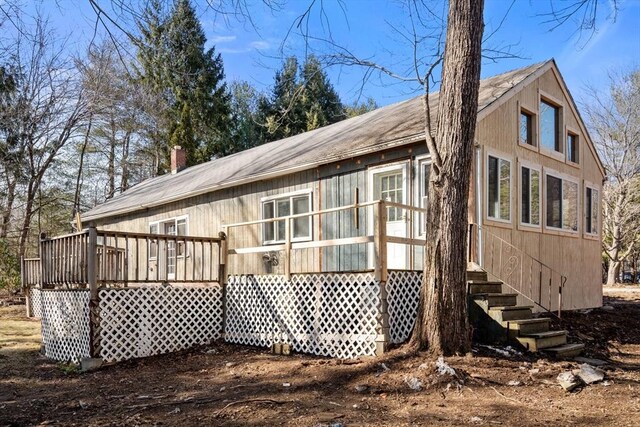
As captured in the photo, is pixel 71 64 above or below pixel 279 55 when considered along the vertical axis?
above

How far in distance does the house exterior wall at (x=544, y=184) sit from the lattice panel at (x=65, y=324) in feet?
21.9

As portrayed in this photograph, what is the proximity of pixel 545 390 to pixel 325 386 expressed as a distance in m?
2.36

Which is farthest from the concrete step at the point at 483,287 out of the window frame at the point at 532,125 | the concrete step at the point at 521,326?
the window frame at the point at 532,125

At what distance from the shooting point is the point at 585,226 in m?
12.5

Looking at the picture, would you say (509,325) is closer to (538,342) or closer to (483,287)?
(538,342)

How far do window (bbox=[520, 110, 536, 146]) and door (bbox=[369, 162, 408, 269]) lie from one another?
2942mm

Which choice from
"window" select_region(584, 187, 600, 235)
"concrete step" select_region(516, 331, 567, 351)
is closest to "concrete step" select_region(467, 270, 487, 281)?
"concrete step" select_region(516, 331, 567, 351)

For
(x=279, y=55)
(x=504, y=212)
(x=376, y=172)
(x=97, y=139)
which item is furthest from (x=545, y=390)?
(x=97, y=139)

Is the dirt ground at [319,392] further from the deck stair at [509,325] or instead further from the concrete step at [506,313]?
the concrete step at [506,313]

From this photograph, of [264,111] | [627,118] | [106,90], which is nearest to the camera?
[106,90]

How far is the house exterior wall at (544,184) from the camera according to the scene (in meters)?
9.64

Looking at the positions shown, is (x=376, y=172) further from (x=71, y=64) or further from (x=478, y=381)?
(x=71, y=64)

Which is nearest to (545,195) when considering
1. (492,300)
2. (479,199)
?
(479,199)

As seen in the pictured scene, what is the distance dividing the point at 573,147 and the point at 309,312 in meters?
8.24
